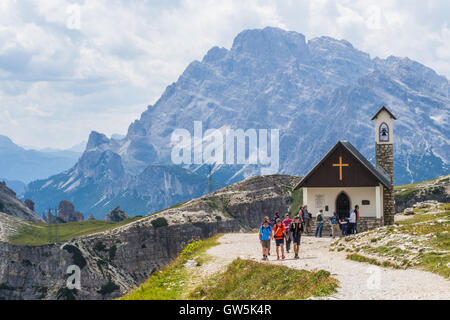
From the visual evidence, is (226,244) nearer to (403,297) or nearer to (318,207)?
(318,207)

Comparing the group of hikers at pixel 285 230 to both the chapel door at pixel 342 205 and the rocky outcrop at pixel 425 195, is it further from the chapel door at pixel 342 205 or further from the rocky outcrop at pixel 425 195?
the rocky outcrop at pixel 425 195

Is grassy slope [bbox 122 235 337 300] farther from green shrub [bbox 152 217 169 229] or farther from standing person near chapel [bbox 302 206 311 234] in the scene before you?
green shrub [bbox 152 217 169 229]

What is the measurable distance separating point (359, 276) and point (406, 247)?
23.6 ft

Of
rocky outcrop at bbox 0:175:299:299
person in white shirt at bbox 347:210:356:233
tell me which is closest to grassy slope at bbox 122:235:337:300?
person in white shirt at bbox 347:210:356:233

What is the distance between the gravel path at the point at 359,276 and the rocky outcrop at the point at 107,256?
139 m

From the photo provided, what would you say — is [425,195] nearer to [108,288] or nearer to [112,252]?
[112,252]

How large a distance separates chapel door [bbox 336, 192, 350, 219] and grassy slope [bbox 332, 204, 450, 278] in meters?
16.1

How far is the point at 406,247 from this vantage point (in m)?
32.5

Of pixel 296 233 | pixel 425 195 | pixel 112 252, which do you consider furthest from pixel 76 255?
pixel 296 233

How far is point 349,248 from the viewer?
37.2 m

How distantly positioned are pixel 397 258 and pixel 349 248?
264 inches

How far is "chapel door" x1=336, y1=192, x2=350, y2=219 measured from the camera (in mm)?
56469

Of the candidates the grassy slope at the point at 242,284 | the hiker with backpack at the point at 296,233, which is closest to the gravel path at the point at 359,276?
the hiker with backpack at the point at 296,233
